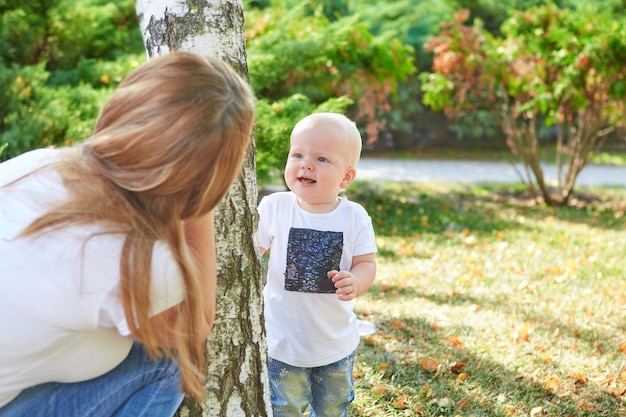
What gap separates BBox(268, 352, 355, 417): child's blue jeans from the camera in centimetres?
241

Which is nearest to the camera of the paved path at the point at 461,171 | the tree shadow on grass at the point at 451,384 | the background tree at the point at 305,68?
the tree shadow on grass at the point at 451,384

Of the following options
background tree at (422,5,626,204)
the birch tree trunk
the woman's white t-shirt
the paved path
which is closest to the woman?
the woman's white t-shirt

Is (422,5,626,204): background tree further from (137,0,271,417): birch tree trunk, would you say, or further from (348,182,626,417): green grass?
(137,0,271,417): birch tree trunk

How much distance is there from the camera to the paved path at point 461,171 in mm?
11203

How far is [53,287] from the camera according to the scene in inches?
57.7

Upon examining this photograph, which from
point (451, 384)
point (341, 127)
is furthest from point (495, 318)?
point (341, 127)

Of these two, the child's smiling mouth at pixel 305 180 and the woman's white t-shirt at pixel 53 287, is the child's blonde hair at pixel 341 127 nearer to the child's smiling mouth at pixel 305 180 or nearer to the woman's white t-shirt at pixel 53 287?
the child's smiling mouth at pixel 305 180

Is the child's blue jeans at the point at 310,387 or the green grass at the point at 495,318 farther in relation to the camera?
the green grass at the point at 495,318

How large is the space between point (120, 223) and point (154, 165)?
15 cm

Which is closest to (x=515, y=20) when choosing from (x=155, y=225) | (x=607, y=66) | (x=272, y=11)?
(x=607, y=66)

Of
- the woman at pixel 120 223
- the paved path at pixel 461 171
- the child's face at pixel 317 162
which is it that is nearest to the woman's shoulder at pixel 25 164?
the woman at pixel 120 223

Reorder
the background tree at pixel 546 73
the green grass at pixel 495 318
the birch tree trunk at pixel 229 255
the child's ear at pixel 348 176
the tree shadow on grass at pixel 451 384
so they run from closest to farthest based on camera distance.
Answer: the birch tree trunk at pixel 229 255 < the child's ear at pixel 348 176 < the tree shadow on grass at pixel 451 384 < the green grass at pixel 495 318 < the background tree at pixel 546 73

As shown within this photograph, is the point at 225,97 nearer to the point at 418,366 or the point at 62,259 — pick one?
the point at 62,259

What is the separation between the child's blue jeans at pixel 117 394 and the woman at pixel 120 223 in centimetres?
7
